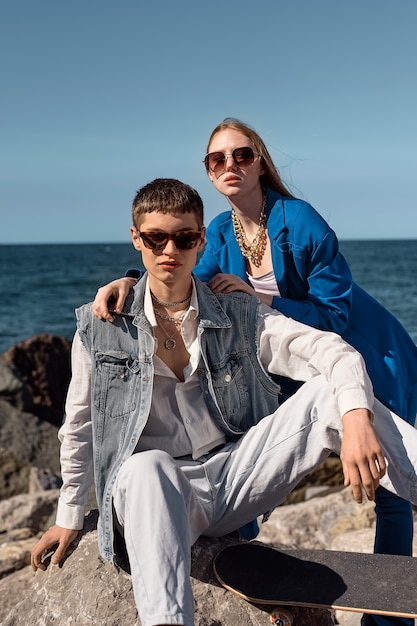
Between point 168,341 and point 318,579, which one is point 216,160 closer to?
point 168,341

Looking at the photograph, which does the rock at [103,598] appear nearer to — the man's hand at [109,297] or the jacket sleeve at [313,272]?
the man's hand at [109,297]

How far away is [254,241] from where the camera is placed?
441 centimetres

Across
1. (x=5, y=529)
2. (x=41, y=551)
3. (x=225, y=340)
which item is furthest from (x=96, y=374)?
(x=5, y=529)

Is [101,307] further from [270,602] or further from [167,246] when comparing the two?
[270,602]

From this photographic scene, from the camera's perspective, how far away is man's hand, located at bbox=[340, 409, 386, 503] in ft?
9.98

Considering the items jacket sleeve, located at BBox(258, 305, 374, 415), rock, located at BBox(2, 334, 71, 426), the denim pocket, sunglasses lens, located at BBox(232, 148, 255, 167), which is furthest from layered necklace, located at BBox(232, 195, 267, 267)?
rock, located at BBox(2, 334, 71, 426)

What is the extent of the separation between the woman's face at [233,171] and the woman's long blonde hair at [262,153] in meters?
0.03

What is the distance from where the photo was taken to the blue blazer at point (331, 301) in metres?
4.09

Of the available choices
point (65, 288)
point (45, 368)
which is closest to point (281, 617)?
point (45, 368)

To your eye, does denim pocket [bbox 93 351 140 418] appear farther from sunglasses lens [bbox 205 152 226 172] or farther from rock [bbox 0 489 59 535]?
rock [bbox 0 489 59 535]

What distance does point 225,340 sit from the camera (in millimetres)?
3648

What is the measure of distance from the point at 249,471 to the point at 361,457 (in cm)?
52

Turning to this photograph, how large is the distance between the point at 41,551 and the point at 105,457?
→ 607mm

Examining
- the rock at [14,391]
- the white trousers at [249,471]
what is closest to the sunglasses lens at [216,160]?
the white trousers at [249,471]
